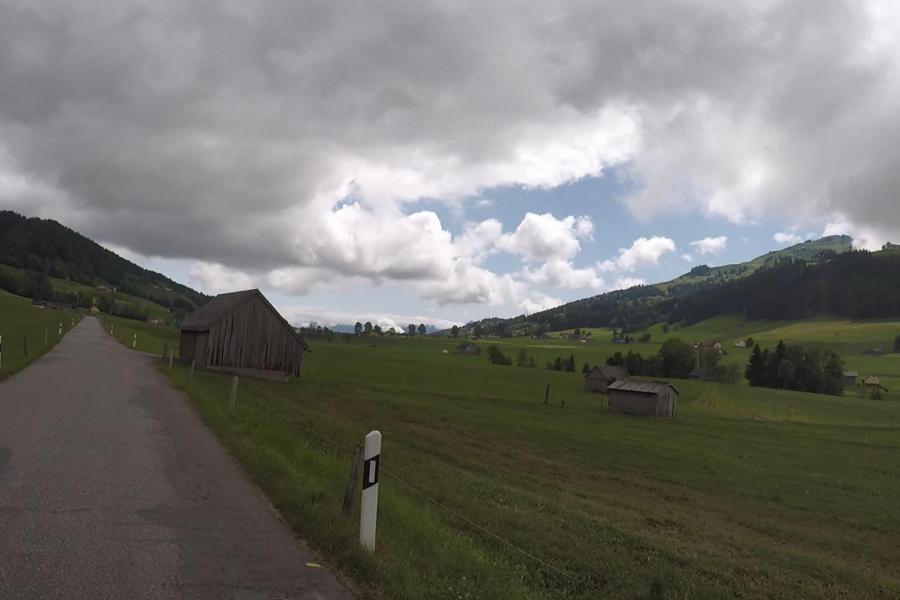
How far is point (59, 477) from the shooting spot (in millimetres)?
8586

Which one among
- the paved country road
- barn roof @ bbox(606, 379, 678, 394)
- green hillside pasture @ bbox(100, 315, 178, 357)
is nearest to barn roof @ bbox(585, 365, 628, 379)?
barn roof @ bbox(606, 379, 678, 394)

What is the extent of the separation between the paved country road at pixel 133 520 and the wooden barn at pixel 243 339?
2781 centimetres

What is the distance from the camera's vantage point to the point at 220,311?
141 ft

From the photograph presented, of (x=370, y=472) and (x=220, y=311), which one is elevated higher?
(x=220, y=311)

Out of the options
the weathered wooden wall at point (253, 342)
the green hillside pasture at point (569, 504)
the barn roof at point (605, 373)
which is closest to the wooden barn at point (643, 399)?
the green hillside pasture at point (569, 504)

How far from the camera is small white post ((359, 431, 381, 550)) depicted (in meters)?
6.54

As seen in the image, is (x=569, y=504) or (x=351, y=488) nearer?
(x=351, y=488)

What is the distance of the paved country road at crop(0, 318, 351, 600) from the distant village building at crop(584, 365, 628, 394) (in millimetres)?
83505

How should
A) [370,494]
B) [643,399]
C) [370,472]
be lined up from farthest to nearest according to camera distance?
[643,399], [370,472], [370,494]

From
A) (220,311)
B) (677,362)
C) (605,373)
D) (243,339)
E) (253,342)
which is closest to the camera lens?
Answer: (243,339)

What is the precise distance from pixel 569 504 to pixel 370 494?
29.6ft

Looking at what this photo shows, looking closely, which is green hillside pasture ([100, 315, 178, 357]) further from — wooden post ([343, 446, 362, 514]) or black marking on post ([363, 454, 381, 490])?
black marking on post ([363, 454, 381, 490])

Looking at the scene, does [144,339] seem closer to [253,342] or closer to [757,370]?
[253,342]

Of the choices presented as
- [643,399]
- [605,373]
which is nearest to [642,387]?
[643,399]
